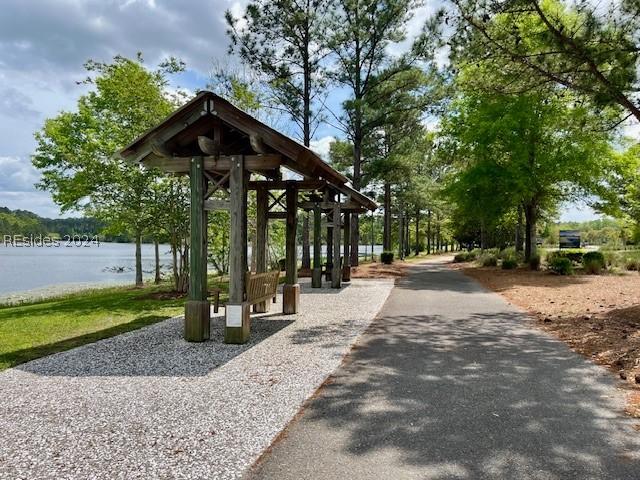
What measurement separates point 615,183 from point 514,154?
507cm

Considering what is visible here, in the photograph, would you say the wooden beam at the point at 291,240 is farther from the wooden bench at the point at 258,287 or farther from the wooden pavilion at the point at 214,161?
the wooden pavilion at the point at 214,161

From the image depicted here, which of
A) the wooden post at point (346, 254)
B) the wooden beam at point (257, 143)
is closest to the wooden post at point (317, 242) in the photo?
the wooden post at point (346, 254)

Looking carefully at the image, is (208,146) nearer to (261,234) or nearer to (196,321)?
(196,321)

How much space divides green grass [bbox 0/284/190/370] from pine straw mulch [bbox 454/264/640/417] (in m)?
7.78

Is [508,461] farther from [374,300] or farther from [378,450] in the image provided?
[374,300]

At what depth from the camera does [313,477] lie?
323 centimetres

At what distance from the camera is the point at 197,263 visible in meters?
7.71

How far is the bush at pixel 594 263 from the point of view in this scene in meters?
20.5

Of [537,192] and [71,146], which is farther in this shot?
[537,192]

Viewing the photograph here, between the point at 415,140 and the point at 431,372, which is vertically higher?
the point at 415,140

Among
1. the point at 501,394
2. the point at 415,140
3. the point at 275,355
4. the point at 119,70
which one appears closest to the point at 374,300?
the point at 275,355

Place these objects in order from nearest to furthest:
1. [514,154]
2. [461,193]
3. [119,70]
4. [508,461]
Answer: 1. [508,461]
2. [119,70]
3. [514,154]
4. [461,193]

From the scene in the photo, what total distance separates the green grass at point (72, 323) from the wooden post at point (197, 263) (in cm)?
186

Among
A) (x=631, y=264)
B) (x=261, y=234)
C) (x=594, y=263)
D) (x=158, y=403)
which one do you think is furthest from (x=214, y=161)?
(x=631, y=264)
